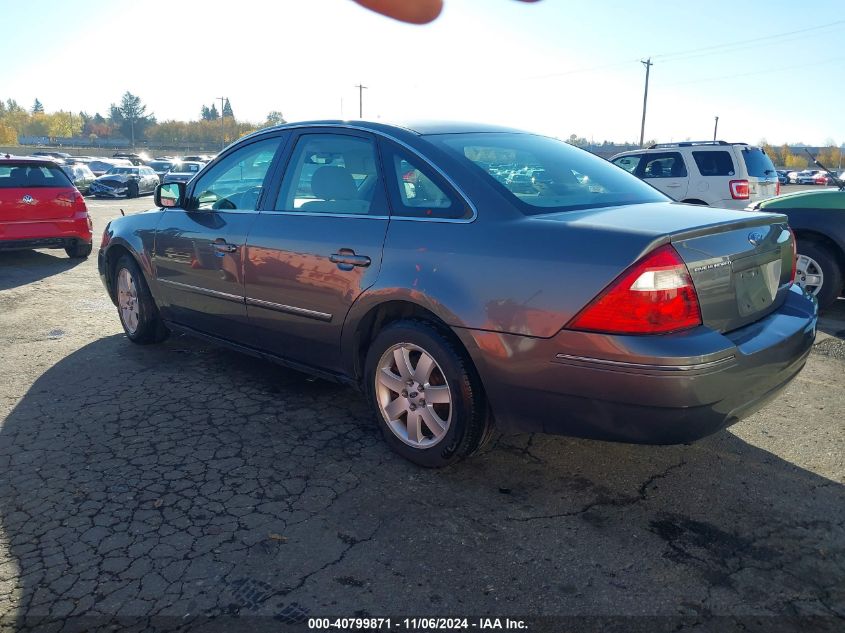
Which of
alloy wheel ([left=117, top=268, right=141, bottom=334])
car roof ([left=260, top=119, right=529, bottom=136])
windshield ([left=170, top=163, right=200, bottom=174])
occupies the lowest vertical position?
alloy wheel ([left=117, top=268, right=141, bottom=334])

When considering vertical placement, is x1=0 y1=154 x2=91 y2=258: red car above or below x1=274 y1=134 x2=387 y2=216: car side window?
below

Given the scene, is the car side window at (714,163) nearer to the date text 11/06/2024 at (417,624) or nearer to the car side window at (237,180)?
the car side window at (237,180)

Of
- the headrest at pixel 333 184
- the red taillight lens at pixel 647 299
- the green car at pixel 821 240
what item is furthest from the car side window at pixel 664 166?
the red taillight lens at pixel 647 299

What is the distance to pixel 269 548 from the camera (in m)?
2.64

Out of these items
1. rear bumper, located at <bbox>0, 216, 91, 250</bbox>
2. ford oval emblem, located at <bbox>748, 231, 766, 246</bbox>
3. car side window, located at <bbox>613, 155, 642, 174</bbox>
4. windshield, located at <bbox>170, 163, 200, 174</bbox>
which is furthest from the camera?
windshield, located at <bbox>170, 163, 200, 174</bbox>

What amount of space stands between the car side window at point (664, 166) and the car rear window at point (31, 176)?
930 cm

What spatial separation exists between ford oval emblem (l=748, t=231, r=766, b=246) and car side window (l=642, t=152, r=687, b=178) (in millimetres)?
9226

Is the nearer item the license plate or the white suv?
the license plate

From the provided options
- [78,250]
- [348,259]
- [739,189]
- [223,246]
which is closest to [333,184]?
[348,259]

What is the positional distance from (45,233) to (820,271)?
30.8ft

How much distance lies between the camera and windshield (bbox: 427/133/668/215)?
3.16m

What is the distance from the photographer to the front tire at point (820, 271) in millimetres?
6398

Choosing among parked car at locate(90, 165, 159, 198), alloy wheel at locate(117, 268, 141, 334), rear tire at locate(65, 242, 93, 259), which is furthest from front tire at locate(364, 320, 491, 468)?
parked car at locate(90, 165, 159, 198)

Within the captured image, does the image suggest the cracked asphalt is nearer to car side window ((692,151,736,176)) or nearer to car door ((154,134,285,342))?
car door ((154,134,285,342))
